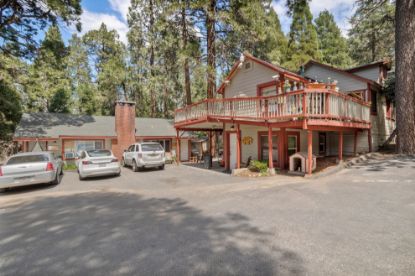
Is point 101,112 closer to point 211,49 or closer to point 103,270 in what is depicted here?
point 211,49

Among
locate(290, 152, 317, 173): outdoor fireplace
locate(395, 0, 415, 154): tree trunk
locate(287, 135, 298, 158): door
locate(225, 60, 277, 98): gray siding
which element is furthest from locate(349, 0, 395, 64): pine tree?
locate(290, 152, 317, 173): outdoor fireplace

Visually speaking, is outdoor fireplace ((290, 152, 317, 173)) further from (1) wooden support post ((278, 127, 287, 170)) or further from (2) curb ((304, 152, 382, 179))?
(1) wooden support post ((278, 127, 287, 170))

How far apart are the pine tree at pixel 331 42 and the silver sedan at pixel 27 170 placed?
108ft

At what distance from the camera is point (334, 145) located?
1516 cm

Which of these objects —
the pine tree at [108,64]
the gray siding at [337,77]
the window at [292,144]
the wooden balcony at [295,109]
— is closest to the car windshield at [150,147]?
the wooden balcony at [295,109]

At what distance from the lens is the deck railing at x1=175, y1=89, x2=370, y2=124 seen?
9039 millimetres

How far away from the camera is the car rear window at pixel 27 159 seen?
8801 millimetres

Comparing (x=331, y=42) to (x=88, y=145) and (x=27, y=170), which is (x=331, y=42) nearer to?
(x=88, y=145)

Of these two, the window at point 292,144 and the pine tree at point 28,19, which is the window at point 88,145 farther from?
the window at point 292,144

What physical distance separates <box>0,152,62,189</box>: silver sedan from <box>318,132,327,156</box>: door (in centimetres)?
1499

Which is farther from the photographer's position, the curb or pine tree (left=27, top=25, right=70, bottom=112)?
pine tree (left=27, top=25, right=70, bottom=112)

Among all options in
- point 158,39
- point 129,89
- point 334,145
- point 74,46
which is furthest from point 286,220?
point 74,46

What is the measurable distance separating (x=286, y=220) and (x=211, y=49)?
1703 centimetres

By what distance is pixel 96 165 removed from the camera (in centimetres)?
1094
